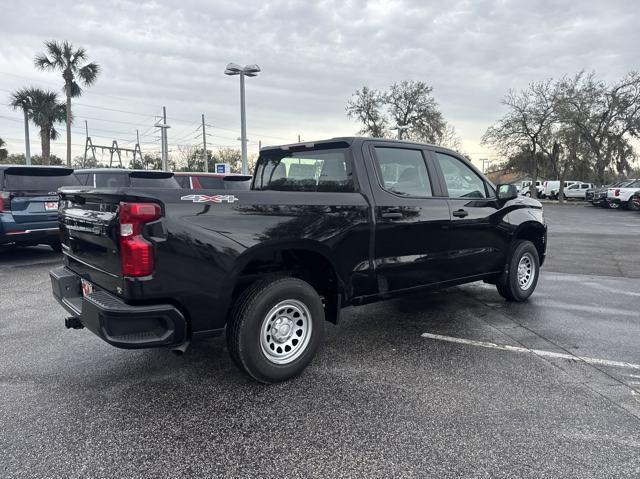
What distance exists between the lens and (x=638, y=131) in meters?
34.8

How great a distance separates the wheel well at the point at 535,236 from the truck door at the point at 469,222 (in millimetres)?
626

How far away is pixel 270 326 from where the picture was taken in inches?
132

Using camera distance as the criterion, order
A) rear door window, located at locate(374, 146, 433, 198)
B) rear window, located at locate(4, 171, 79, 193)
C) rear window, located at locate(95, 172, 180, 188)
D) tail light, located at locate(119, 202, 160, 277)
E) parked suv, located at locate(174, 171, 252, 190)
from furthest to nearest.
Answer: parked suv, located at locate(174, 171, 252, 190) < rear window, located at locate(95, 172, 180, 188) < rear window, located at locate(4, 171, 79, 193) < rear door window, located at locate(374, 146, 433, 198) < tail light, located at locate(119, 202, 160, 277)

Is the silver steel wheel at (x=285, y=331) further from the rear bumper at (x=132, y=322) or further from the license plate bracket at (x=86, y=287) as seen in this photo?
the license plate bracket at (x=86, y=287)

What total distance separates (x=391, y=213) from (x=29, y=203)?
21.7ft

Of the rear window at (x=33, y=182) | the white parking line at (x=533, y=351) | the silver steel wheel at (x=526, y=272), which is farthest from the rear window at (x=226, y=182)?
the white parking line at (x=533, y=351)

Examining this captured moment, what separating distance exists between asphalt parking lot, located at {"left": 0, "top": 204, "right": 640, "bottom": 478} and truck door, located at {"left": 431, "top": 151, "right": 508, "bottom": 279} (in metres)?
0.68

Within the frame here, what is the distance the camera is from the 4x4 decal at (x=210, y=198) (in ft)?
9.41

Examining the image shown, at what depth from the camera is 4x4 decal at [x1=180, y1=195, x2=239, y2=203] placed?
2.87 metres

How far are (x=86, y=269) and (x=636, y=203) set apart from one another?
28.6 metres

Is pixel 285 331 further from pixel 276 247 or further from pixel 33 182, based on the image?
pixel 33 182

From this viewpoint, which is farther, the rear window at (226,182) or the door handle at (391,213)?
the rear window at (226,182)

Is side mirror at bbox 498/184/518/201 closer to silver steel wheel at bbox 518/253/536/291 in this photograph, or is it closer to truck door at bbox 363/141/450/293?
silver steel wheel at bbox 518/253/536/291

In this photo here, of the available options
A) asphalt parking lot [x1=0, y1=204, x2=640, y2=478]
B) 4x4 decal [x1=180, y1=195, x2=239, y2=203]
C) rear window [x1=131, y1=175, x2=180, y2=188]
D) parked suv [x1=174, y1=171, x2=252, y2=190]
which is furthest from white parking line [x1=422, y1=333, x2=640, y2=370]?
parked suv [x1=174, y1=171, x2=252, y2=190]
